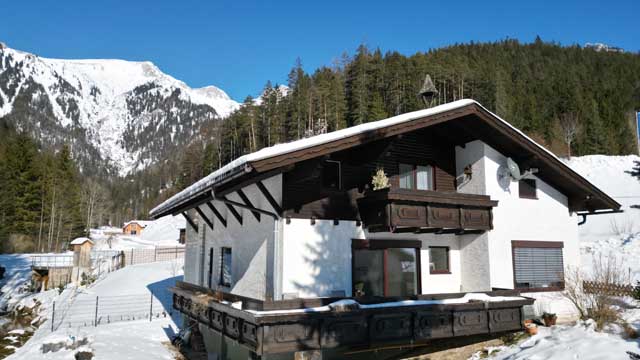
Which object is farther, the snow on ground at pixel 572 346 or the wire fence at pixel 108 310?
the wire fence at pixel 108 310

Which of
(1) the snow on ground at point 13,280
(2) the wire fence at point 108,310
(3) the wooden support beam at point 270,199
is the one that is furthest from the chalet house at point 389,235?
(1) the snow on ground at point 13,280

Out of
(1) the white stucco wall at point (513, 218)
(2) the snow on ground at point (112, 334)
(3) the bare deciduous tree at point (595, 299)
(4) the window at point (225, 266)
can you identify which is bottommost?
(2) the snow on ground at point (112, 334)

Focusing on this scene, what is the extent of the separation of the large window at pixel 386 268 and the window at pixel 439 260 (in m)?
0.63

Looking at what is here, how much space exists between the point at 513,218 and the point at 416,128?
457 cm

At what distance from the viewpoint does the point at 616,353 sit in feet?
30.0

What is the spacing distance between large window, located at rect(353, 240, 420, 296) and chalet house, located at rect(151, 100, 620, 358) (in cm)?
4

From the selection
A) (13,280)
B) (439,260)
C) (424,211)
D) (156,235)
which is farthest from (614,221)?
(156,235)

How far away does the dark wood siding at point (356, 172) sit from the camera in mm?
11375

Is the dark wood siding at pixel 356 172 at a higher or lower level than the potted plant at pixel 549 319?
higher

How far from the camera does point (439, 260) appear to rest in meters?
13.8

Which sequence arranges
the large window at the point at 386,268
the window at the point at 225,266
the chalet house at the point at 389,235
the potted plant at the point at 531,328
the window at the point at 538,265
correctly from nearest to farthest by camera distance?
the chalet house at the point at 389,235
the large window at the point at 386,268
the potted plant at the point at 531,328
the window at the point at 538,265
the window at the point at 225,266

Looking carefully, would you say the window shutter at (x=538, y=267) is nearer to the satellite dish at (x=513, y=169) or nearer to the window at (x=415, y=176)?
the satellite dish at (x=513, y=169)

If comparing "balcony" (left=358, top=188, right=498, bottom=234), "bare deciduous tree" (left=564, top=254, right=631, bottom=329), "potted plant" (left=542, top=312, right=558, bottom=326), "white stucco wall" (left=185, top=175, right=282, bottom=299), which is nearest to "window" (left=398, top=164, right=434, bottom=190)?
"balcony" (left=358, top=188, right=498, bottom=234)

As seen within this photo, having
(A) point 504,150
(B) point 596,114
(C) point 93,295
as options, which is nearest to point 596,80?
(B) point 596,114
